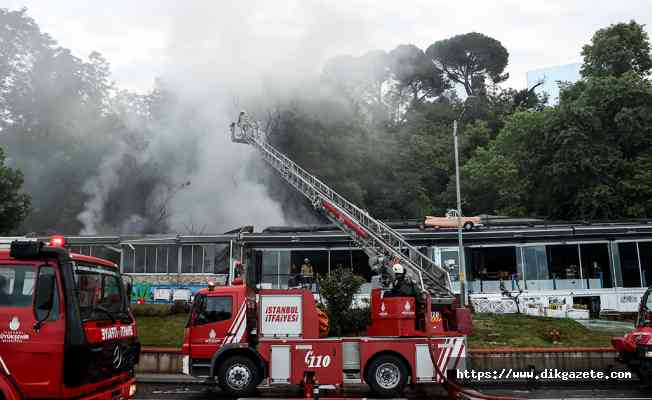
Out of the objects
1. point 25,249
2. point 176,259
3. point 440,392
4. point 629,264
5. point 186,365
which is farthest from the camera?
point 176,259

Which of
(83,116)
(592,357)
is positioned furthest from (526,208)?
(83,116)

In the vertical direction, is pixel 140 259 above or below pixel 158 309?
above

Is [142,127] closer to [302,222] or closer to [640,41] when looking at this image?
[302,222]

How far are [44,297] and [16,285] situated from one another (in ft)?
1.80

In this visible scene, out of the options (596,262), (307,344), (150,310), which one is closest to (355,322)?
(307,344)

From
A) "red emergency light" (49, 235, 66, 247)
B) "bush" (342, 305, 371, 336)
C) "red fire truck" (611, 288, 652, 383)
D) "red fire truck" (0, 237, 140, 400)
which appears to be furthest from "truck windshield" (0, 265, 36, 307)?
"bush" (342, 305, 371, 336)

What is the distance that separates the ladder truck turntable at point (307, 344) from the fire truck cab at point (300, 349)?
21mm

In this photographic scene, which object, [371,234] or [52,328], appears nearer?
[52,328]

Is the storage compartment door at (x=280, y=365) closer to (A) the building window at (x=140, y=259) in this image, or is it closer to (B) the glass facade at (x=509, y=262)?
(B) the glass facade at (x=509, y=262)

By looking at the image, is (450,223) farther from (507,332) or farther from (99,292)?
(99,292)

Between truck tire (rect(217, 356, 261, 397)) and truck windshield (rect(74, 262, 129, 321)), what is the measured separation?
13.6 ft

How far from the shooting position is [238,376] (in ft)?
37.5

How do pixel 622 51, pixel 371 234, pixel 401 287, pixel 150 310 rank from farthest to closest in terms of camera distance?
1. pixel 622 51
2. pixel 150 310
3. pixel 371 234
4. pixel 401 287

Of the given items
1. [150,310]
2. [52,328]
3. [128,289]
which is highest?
[128,289]
